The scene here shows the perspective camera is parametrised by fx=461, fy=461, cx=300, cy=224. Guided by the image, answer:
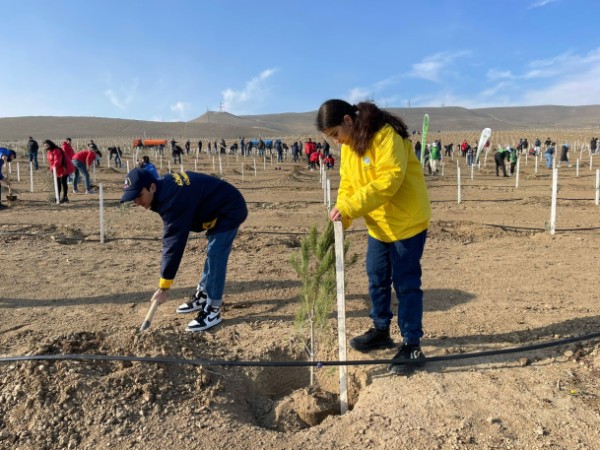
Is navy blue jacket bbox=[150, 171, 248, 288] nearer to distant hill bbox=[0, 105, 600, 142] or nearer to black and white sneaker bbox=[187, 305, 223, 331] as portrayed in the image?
black and white sneaker bbox=[187, 305, 223, 331]

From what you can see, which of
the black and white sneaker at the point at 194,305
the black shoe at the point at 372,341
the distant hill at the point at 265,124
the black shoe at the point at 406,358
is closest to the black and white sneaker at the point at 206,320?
the black and white sneaker at the point at 194,305

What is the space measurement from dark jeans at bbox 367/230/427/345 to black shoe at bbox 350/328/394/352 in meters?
0.24

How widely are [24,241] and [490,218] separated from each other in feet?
30.7

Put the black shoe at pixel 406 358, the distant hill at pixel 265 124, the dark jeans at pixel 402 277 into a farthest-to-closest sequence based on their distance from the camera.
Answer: the distant hill at pixel 265 124 → the black shoe at pixel 406 358 → the dark jeans at pixel 402 277

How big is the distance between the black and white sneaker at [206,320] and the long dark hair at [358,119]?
7.10 feet

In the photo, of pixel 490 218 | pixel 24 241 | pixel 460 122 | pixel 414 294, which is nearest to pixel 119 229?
pixel 24 241

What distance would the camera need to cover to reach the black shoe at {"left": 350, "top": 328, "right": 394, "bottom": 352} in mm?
3662

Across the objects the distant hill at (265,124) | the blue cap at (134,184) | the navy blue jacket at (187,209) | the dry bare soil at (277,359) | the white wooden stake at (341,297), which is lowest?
the dry bare soil at (277,359)

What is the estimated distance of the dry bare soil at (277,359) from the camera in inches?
109

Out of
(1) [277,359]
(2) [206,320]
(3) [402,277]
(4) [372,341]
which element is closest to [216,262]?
(2) [206,320]

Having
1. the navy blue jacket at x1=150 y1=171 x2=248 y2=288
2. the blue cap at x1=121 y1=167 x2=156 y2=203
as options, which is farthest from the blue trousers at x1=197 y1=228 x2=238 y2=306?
the blue cap at x1=121 y1=167 x2=156 y2=203

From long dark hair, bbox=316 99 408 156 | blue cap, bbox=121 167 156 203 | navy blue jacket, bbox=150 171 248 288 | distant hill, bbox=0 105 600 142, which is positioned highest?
distant hill, bbox=0 105 600 142

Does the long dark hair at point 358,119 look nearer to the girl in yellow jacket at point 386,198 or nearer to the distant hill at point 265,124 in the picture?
the girl in yellow jacket at point 386,198

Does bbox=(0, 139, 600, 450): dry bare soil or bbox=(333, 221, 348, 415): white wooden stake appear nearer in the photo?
bbox=(0, 139, 600, 450): dry bare soil
